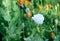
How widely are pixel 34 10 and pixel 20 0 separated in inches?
7.4

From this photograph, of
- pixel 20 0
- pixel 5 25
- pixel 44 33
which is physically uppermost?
pixel 20 0

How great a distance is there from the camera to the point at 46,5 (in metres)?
2.26

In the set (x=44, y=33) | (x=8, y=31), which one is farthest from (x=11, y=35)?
(x=44, y=33)

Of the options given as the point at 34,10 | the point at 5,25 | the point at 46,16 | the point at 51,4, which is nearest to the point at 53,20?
the point at 46,16

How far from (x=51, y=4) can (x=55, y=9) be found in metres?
0.26

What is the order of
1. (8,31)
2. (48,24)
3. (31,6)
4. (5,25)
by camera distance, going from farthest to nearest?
(31,6) → (48,24) → (5,25) → (8,31)

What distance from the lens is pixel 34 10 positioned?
212 centimetres

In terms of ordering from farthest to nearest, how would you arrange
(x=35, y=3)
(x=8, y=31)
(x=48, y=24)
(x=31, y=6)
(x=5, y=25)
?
(x=35, y=3), (x=31, y=6), (x=48, y=24), (x=5, y=25), (x=8, y=31)

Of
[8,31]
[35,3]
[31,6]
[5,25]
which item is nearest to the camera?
[8,31]

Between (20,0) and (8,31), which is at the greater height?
(20,0)

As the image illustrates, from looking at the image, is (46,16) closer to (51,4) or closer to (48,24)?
(48,24)

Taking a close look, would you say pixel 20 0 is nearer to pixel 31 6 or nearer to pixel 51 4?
pixel 31 6

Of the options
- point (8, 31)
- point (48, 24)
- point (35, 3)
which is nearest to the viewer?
point (8, 31)

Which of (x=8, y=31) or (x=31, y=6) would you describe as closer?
(x=8, y=31)
